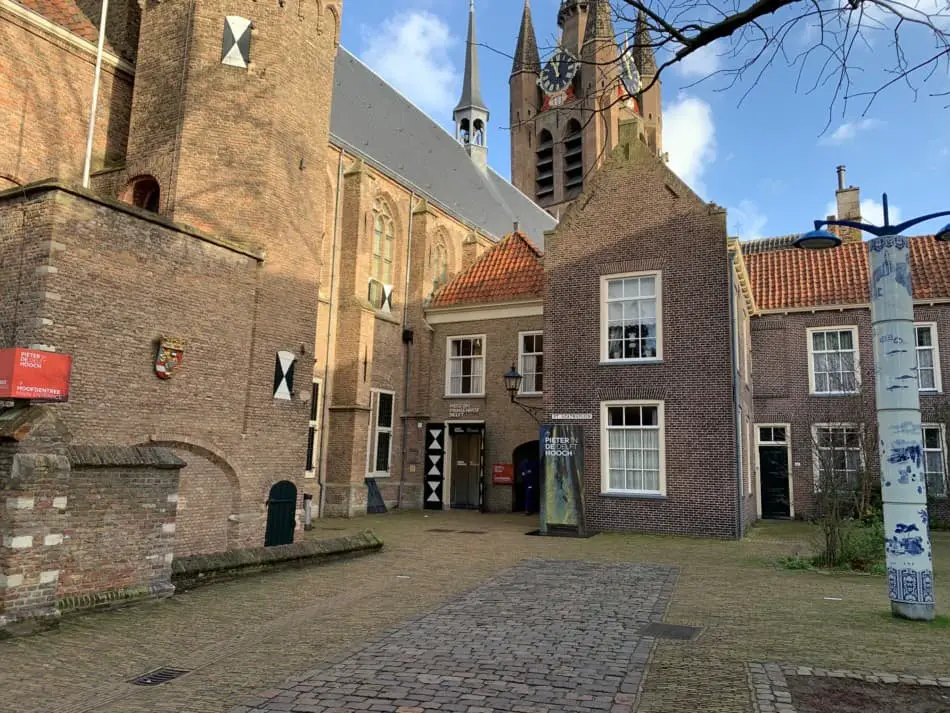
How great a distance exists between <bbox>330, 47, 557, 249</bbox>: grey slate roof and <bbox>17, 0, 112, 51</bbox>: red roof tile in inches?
311

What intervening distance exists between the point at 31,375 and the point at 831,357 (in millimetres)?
19720

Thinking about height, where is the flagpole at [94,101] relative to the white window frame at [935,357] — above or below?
above

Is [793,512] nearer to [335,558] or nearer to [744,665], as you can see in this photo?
[335,558]

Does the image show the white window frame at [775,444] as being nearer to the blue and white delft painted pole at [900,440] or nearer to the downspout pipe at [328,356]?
the downspout pipe at [328,356]

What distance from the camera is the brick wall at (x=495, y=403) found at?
21.6 metres

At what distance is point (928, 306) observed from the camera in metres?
19.3

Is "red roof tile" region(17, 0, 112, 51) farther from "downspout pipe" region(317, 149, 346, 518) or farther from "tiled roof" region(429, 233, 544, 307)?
"tiled roof" region(429, 233, 544, 307)

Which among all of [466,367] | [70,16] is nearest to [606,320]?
[466,367]

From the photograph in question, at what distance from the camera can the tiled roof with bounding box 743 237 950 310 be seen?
19.9m

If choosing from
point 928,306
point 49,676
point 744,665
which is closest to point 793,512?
point 928,306

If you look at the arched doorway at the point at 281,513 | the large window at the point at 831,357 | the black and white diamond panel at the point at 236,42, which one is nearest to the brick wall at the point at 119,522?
the arched doorway at the point at 281,513

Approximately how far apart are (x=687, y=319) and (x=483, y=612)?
1018 cm

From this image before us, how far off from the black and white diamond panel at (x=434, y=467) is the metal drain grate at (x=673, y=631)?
15.4 m

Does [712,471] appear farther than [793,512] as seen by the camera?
No
